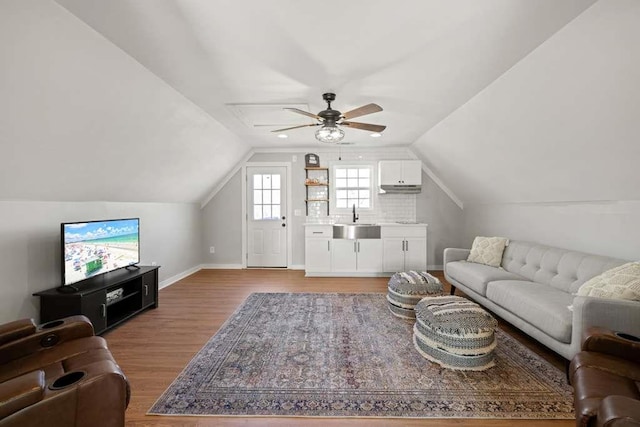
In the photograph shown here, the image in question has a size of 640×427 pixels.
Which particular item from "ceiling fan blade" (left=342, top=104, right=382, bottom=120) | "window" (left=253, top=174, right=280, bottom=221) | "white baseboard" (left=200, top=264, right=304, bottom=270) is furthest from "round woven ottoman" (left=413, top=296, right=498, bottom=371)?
"window" (left=253, top=174, right=280, bottom=221)

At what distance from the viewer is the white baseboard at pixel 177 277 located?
439 centimetres

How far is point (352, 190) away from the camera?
18.3 feet

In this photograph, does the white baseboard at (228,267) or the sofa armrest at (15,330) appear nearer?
the sofa armrest at (15,330)

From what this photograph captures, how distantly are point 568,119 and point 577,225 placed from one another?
1.44m

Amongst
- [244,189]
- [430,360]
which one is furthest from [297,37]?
[244,189]

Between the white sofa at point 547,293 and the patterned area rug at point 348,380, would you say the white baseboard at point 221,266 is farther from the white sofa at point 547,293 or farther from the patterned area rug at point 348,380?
the white sofa at point 547,293

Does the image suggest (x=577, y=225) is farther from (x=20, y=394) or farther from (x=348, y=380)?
(x=20, y=394)

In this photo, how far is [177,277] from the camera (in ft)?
15.7

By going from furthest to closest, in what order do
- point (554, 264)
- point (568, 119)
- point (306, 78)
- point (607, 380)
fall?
point (554, 264), point (306, 78), point (568, 119), point (607, 380)

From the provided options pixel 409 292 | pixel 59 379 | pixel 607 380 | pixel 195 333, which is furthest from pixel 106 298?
pixel 607 380

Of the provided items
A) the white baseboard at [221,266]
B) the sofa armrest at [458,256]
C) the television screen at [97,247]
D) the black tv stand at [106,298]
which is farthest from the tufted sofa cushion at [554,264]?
the television screen at [97,247]

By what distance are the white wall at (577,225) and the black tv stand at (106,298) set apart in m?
5.05

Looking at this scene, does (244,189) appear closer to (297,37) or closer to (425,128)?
(425,128)

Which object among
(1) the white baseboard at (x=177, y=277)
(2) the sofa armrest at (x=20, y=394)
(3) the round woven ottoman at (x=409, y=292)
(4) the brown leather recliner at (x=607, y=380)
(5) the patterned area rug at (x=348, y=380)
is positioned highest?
(2) the sofa armrest at (x=20, y=394)
